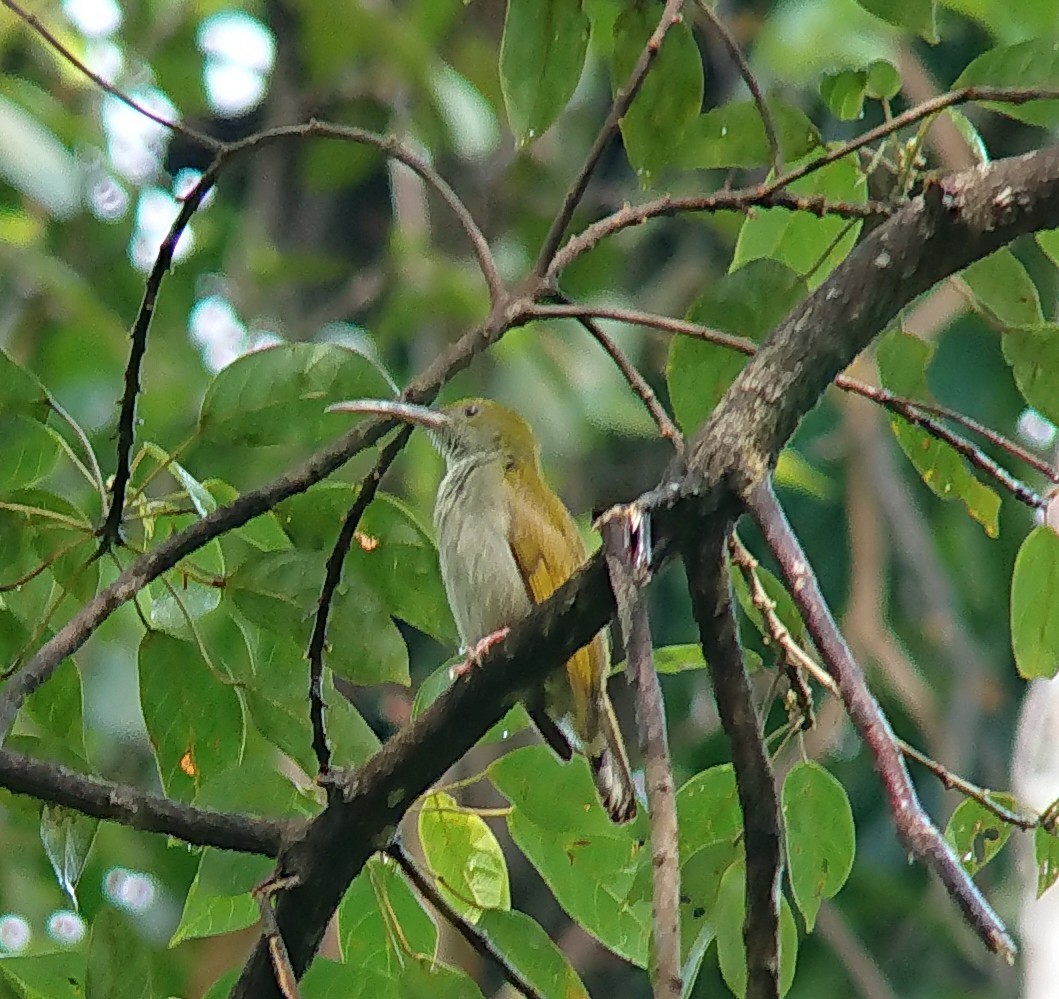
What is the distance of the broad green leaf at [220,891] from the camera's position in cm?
235

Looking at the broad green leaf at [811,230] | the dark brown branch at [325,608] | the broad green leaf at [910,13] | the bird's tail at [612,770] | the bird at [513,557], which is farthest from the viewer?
the bird at [513,557]

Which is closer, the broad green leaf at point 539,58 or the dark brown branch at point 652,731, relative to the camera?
the dark brown branch at point 652,731

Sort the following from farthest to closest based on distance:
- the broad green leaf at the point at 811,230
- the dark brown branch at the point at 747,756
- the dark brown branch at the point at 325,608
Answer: the broad green leaf at the point at 811,230, the dark brown branch at the point at 325,608, the dark brown branch at the point at 747,756

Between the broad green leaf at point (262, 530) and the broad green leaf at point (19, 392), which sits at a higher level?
the broad green leaf at point (19, 392)

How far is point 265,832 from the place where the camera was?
87.2 inches

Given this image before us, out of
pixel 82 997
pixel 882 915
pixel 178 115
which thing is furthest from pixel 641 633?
pixel 882 915

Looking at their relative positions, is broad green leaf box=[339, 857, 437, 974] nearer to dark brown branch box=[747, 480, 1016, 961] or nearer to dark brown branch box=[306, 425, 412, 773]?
dark brown branch box=[306, 425, 412, 773]

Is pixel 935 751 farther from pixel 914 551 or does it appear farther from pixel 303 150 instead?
pixel 303 150

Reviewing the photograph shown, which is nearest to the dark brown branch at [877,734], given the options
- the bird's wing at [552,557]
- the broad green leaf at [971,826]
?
the broad green leaf at [971,826]

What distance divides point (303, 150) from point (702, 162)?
5.12m

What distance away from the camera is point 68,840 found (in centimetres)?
235

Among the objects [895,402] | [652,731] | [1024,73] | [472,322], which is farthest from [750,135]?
[472,322]

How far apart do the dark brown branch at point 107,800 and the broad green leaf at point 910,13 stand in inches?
59.1

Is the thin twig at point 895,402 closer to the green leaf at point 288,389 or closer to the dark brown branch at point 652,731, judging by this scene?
the green leaf at point 288,389
